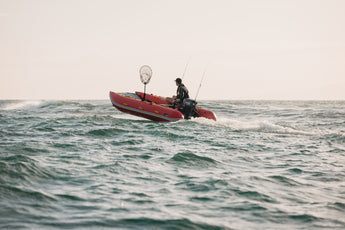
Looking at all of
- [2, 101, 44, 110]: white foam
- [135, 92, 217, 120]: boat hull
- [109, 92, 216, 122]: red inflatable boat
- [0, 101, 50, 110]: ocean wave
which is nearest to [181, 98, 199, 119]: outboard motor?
[109, 92, 216, 122]: red inflatable boat

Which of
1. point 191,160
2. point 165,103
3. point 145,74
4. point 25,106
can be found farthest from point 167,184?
point 25,106

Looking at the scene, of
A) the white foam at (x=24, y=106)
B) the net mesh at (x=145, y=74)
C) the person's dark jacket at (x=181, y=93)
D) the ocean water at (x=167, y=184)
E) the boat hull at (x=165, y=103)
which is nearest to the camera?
the ocean water at (x=167, y=184)

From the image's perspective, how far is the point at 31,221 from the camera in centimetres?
389

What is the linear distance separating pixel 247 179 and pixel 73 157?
3.73m

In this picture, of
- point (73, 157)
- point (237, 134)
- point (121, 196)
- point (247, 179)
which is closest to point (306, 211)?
point (247, 179)

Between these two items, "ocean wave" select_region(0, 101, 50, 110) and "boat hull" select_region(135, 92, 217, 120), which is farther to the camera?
"ocean wave" select_region(0, 101, 50, 110)

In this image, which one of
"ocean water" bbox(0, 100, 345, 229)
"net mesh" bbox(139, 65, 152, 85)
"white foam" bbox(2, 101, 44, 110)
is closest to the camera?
"ocean water" bbox(0, 100, 345, 229)

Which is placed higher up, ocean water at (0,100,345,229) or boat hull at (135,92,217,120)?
boat hull at (135,92,217,120)

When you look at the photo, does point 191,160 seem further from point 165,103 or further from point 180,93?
point 165,103

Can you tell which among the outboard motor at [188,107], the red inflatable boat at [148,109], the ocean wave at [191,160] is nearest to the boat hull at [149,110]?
the red inflatable boat at [148,109]

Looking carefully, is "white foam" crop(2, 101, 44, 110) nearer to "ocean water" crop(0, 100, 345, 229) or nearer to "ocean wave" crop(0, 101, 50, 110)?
"ocean wave" crop(0, 101, 50, 110)

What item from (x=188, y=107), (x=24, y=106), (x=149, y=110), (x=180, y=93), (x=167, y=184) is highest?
(x=180, y=93)

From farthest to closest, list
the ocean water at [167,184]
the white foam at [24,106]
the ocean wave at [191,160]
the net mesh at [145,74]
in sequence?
1. the white foam at [24,106]
2. the net mesh at [145,74]
3. the ocean wave at [191,160]
4. the ocean water at [167,184]

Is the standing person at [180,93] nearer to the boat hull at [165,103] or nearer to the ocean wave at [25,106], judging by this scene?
the boat hull at [165,103]
